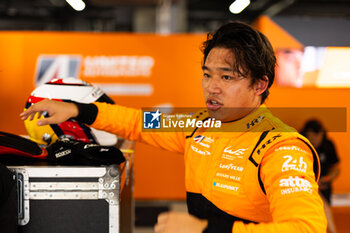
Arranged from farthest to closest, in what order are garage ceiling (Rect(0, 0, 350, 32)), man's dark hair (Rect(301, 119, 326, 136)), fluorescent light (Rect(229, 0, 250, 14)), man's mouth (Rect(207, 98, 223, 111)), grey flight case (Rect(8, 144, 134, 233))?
garage ceiling (Rect(0, 0, 350, 32))
fluorescent light (Rect(229, 0, 250, 14))
man's dark hair (Rect(301, 119, 326, 136))
man's mouth (Rect(207, 98, 223, 111))
grey flight case (Rect(8, 144, 134, 233))

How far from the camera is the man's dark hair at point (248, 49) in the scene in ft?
3.81

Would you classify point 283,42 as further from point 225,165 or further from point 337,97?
point 225,165

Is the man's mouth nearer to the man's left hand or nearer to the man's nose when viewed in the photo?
the man's nose

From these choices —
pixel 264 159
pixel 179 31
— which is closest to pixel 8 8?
pixel 179 31

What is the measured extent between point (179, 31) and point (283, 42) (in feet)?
11.6

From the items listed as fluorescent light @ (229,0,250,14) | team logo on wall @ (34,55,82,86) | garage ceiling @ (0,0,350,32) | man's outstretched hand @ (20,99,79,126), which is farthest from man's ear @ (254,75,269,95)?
garage ceiling @ (0,0,350,32)

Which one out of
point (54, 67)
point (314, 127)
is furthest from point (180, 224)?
point (54, 67)

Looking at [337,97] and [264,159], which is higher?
[337,97]

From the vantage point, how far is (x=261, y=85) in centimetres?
123

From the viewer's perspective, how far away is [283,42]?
451cm

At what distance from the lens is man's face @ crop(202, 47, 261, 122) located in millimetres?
1172

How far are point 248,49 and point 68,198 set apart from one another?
0.76 meters

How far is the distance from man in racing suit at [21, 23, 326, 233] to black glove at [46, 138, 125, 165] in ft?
0.47

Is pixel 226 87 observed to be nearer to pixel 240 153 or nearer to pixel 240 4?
pixel 240 153
